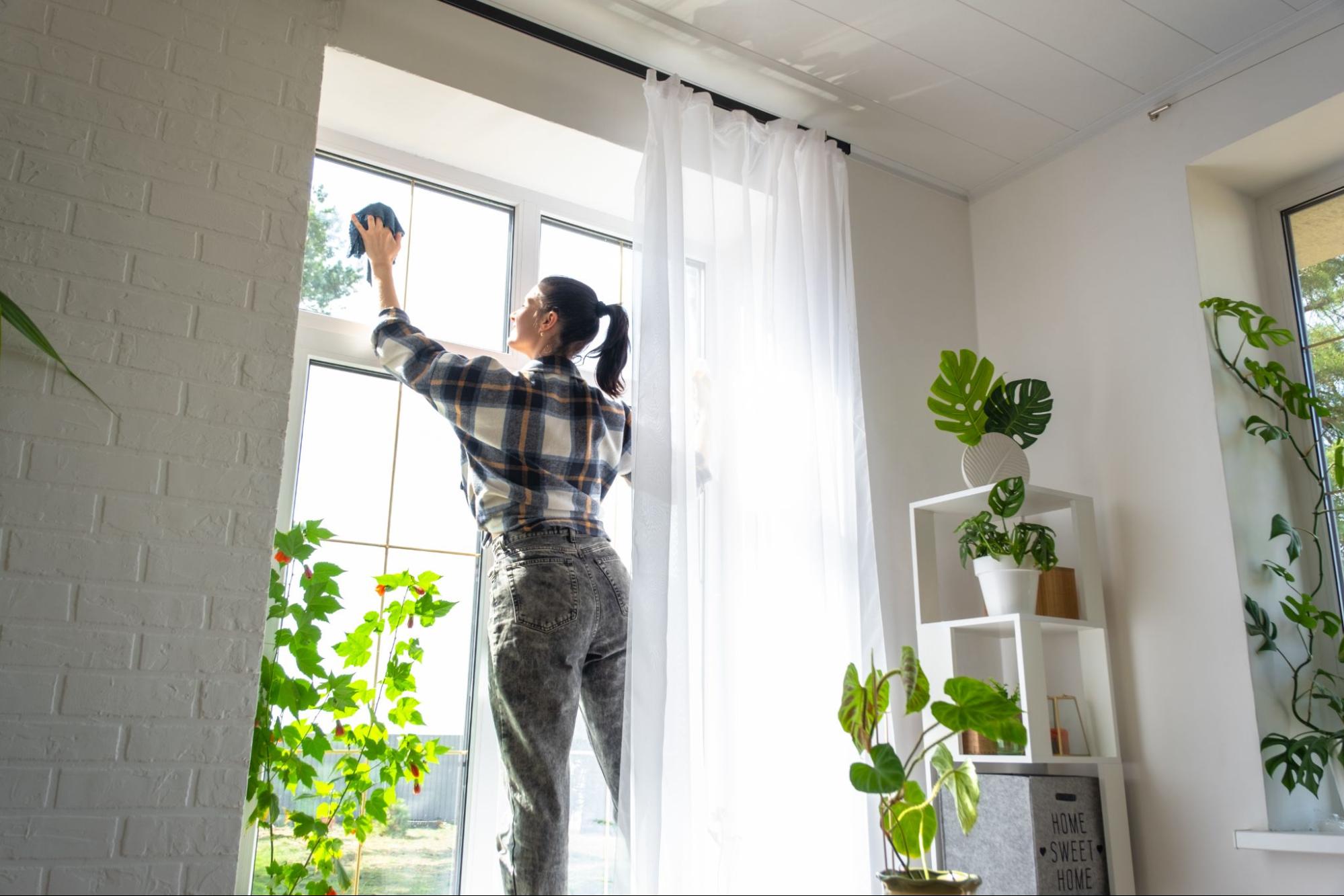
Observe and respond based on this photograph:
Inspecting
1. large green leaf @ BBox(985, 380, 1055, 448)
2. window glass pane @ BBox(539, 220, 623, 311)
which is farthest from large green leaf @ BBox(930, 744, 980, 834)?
window glass pane @ BBox(539, 220, 623, 311)

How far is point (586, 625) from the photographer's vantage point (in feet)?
6.95

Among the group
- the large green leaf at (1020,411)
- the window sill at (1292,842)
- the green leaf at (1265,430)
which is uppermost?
the large green leaf at (1020,411)

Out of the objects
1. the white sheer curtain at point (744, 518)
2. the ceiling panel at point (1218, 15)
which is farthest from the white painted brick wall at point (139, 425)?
the ceiling panel at point (1218, 15)

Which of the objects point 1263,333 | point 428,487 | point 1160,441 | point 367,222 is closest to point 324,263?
point 367,222

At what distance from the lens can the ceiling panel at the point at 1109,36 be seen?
8.21 ft

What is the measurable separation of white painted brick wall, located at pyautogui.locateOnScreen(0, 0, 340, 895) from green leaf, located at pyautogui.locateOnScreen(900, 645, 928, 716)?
117cm

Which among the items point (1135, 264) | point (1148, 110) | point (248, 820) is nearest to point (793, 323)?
point (1135, 264)

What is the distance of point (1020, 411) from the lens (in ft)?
8.86

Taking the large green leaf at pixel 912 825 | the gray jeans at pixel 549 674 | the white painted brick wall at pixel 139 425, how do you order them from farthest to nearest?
the gray jeans at pixel 549 674
the large green leaf at pixel 912 825
the white painted brick wall at pixel 139 425

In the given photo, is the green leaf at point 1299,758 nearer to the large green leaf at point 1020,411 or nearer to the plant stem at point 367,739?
the large green leaf at point 1020,411

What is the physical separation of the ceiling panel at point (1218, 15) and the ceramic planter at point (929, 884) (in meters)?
2.03

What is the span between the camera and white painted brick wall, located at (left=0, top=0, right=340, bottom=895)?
1709mm

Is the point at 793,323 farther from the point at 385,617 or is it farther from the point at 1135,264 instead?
the point at 385,617

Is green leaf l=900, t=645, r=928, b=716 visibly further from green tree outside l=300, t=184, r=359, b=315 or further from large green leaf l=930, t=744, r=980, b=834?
green tree outside l=300, t=184, r=359, b=315
